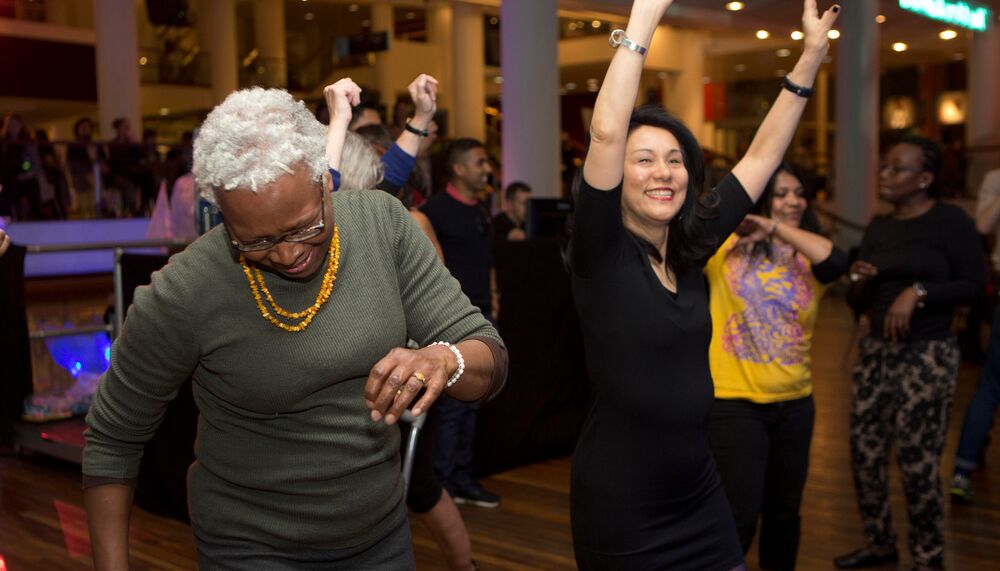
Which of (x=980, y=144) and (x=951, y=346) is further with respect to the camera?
(x=980, y=144)

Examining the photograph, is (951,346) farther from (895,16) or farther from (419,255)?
(895,16)

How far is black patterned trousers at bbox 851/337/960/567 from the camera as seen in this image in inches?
138

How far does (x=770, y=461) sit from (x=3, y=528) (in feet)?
10.7

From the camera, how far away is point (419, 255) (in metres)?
1.69

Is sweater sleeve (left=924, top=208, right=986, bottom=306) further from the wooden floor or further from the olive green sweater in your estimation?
the olive green sweater

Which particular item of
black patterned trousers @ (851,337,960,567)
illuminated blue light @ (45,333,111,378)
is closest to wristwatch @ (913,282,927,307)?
black patterned trousers @ (851,337,960,567)

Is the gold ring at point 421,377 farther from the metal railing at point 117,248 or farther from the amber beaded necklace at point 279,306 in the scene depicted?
the metal railing at point 117,248

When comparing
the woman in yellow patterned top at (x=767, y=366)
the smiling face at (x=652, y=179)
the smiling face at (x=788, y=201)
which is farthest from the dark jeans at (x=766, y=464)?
the smiling face at (x=652, y=179)

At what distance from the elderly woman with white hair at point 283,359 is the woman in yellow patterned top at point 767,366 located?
1.33 metres

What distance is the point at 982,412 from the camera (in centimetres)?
454

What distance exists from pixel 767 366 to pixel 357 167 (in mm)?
1238

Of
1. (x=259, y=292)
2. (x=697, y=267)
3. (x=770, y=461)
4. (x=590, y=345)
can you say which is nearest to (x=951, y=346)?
(x=770, y=461)

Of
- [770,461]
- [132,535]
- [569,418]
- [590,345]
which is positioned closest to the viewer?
[590,345]

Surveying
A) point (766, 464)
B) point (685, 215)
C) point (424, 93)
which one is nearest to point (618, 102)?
point (685, 215)
